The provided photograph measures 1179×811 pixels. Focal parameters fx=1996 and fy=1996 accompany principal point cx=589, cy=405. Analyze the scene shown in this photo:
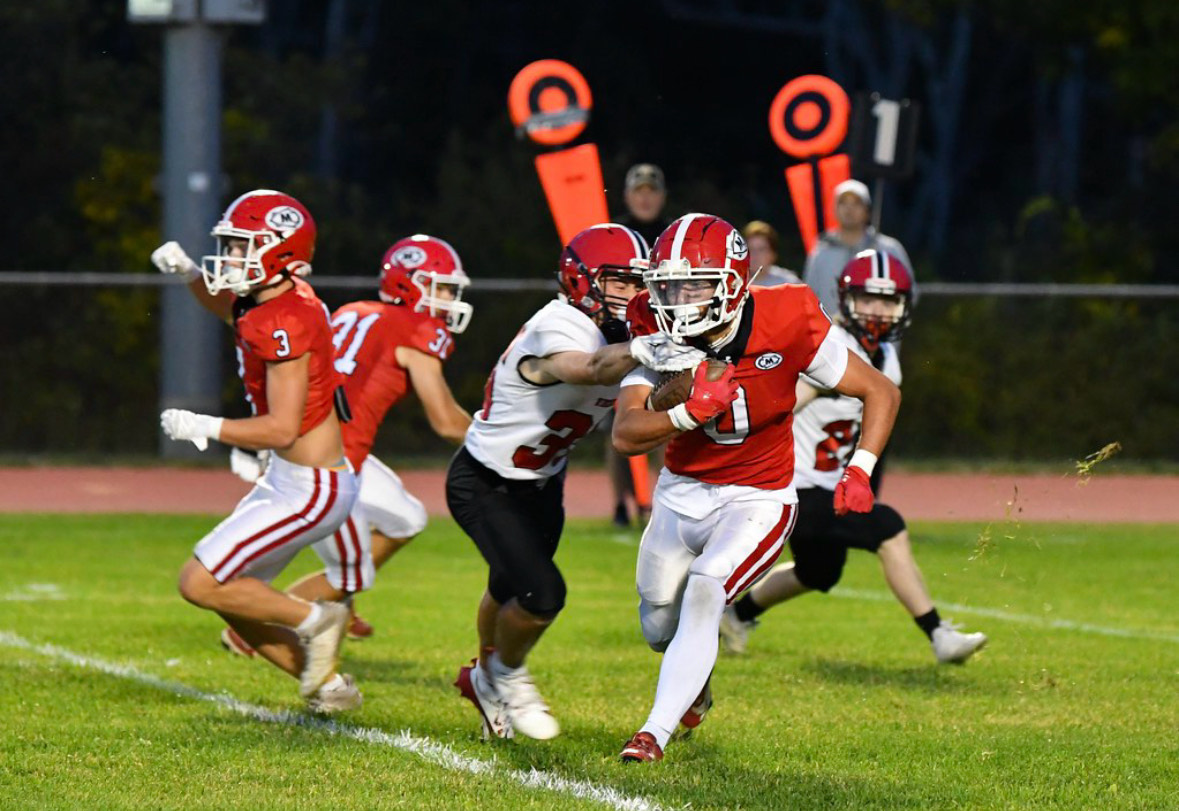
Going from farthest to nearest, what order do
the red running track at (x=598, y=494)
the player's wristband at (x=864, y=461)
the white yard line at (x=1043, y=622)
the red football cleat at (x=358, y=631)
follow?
the red running track at (x=598, y=494) < the white yard line at (x=1043, y=622) < the red football cleat at (x=358, y=631) < the player's wristband at (x=864, y=461)

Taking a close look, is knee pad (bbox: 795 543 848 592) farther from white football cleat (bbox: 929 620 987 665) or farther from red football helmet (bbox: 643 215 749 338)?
red football helmet (bbox: 643 215 749 338)

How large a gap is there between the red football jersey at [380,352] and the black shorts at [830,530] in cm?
158

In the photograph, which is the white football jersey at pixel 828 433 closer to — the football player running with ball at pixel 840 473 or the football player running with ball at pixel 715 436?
the football player running with ball at pixel 840 473

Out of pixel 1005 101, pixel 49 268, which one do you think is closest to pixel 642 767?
pixel 49 268

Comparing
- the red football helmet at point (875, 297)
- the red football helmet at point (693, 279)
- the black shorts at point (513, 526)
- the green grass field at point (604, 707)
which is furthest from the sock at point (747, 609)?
the red football helmet at point (693, 279)

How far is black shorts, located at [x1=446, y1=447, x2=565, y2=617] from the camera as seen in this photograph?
20.7 feet

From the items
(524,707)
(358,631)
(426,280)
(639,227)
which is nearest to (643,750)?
(524,707)

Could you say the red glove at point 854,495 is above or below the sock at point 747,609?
above

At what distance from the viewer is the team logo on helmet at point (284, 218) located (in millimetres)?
6602

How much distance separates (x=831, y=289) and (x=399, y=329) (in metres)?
4.93

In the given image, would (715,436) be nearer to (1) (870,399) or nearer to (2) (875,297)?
(1) (870,399)

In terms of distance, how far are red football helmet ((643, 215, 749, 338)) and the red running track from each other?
845cm

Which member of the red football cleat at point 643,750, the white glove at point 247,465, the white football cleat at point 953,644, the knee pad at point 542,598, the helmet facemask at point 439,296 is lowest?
the white football cleat at point 953,644

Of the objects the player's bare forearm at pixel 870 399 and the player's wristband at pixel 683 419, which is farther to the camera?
the player's bare forearm at pixel 870 399
